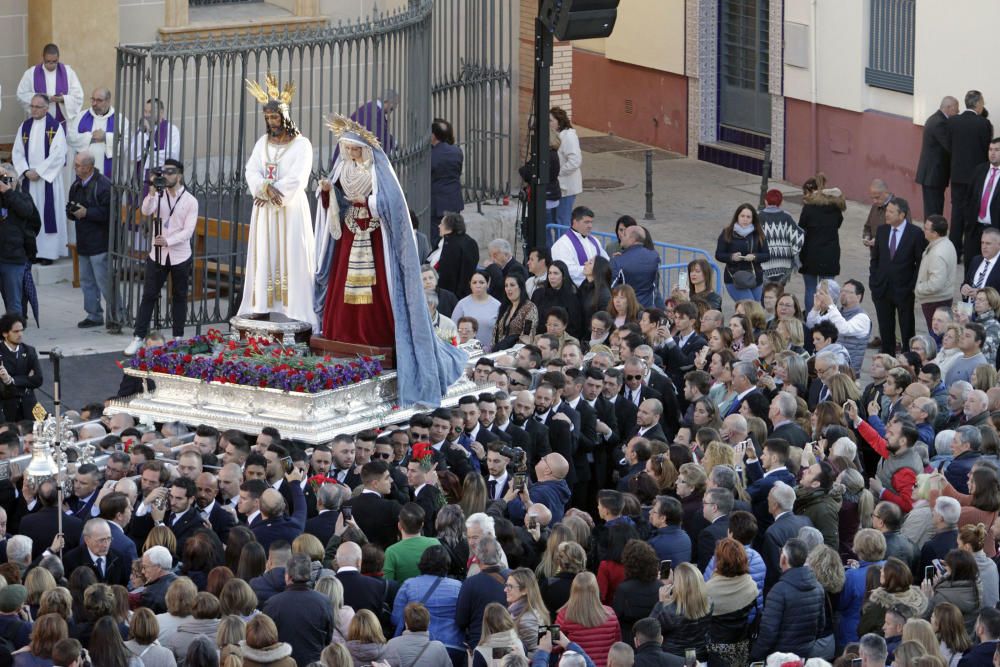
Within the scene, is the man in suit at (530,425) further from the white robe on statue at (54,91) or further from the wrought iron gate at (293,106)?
the white robe on statue at (54,91)

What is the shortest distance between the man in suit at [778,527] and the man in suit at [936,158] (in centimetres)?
1107

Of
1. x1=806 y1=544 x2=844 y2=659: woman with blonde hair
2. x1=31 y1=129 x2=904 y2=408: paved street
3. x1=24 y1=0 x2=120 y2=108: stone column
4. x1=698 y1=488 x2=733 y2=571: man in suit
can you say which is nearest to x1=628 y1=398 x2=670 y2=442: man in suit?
x1=698 y1=488 x2=733 y2=571: man in suit

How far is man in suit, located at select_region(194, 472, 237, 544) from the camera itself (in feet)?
41.8

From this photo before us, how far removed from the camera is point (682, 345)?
16.9 meters

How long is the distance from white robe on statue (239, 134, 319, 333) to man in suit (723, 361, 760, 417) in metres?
3.36

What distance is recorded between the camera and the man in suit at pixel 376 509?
41.7 ft

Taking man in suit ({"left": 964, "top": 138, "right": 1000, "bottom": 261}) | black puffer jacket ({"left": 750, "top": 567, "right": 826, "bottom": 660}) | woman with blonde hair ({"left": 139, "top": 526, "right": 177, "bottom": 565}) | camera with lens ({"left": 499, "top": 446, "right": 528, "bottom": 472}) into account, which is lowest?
black puffer jacket ({"left": 750, "top": 567, "right": 826, "bottom": 660})

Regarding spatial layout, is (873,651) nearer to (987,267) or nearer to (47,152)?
(987,267)

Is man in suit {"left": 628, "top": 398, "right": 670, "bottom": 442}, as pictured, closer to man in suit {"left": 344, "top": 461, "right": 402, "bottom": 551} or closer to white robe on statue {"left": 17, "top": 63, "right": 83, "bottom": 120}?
man in suit {"left": 344, "top": 461, "right": 402, "bottom": 551}

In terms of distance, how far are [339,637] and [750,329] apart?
21.2 feet

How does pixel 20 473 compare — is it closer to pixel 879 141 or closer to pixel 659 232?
pixel 659 232

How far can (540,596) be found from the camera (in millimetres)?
11281

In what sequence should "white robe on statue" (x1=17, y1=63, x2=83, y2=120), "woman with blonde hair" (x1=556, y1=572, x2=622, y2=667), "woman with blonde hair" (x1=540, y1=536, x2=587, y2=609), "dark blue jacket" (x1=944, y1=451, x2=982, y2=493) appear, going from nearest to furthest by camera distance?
"woman with blonde hair" (x1=556, y1=572, x2=622, y2=667) < "woman with blonde hair" (x1=540, y1=536, x2=587, y2=609) < "dark blue jacket" (x1=944, y1=451, x2=982, y2=493) < "white robe on statue" (x1=17, y1=63, x2=83, y2=120)

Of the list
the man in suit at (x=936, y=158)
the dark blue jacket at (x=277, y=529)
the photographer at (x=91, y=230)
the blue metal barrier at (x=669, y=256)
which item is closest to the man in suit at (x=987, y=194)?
the man in suit at (x=936, y=158)
